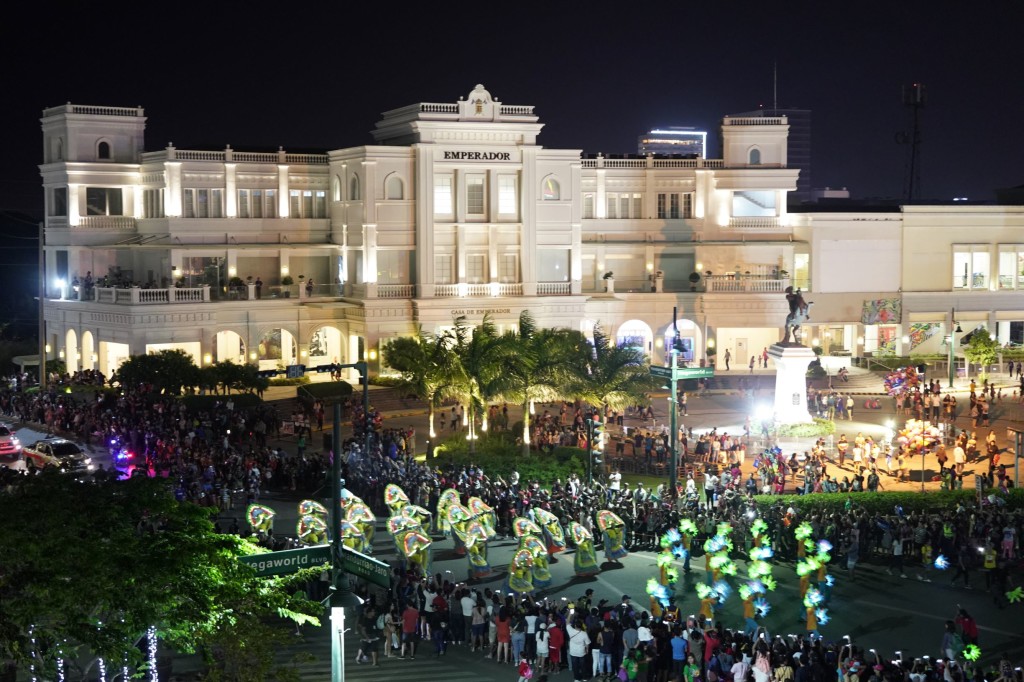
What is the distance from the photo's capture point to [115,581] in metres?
20.0

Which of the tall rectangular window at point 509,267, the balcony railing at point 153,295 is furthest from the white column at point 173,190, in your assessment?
the tall rectangular window at point 509,267

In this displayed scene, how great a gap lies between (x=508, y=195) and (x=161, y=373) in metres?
19.9

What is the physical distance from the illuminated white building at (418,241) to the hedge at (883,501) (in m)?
29.3

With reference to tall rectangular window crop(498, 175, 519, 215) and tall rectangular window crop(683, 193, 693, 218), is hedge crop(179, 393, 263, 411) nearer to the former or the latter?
tall rectangular window crop(498, 175, 519, 215)

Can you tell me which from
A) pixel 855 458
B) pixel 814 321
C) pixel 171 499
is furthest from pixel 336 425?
pixel 814 321

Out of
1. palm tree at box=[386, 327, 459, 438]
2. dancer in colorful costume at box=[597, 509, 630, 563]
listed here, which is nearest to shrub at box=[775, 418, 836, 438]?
palm tree at box=[386, 327, 459, 438]

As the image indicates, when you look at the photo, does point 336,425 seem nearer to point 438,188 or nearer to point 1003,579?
point 1003,579

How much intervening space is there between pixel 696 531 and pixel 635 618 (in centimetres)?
672

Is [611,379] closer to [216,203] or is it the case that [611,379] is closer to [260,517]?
[260,517]

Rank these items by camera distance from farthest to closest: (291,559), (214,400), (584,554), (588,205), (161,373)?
(588,205)
(161,373)
(214,400)
(584,554)
(291,559)

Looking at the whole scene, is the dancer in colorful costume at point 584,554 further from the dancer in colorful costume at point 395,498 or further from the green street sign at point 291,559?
the green street sign at point 291,559

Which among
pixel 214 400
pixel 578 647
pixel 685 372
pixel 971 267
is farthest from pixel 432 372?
pixel 971 267

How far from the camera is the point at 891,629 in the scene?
29219 millimetres

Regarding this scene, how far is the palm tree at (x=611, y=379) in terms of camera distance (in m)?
46.9
